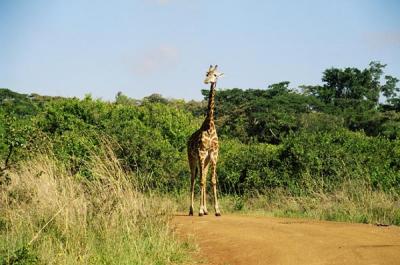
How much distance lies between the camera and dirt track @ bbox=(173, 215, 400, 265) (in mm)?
7145

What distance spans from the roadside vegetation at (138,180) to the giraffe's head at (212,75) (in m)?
2.59

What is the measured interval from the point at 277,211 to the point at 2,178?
5.69m

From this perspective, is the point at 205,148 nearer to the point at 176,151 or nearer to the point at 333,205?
the point at 333,205

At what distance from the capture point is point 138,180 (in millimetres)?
14969

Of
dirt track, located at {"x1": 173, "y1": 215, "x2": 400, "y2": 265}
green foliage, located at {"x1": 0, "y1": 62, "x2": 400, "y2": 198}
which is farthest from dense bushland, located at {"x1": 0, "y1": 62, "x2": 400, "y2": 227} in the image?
dirt track, located at {"x1": 173, "y1": 215, "x2": 400, "y2": 265}

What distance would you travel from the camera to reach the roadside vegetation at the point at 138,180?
25.1ft

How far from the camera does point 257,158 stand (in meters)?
17.5

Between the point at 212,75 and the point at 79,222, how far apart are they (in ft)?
21.1

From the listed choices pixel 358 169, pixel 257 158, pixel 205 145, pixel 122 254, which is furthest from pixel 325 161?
pixel 122 254

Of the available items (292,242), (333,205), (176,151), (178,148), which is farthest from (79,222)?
(178,148)

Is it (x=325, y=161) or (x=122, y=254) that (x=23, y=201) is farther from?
(x=325, y=161)

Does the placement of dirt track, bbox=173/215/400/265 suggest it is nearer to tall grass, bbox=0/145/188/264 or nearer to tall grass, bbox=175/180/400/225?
tall grass, bbox=0/145/188/264

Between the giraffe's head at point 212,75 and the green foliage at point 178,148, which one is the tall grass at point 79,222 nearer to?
the green foliage at point 178,148

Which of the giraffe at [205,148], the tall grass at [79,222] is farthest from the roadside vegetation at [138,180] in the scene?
the giraffe at [205,148]
